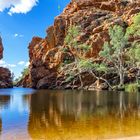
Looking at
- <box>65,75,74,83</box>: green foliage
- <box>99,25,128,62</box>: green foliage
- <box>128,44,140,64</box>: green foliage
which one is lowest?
<box>65,75,74,83</box>: green foliage

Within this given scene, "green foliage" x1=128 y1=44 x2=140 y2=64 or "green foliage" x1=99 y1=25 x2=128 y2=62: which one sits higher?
"green foliage" x1=99 y1=25 x2=128 y2=62

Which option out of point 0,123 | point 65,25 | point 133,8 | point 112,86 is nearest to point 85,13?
point 65,25

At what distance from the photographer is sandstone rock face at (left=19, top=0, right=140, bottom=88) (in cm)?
9938

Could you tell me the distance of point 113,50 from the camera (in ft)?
285

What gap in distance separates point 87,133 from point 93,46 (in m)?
81.8

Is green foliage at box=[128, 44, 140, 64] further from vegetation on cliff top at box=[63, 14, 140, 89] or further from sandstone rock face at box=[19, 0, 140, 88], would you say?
sandstone rock face at box=[19, 0, 140, 88]

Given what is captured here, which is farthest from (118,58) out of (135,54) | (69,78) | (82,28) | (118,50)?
(82,28)

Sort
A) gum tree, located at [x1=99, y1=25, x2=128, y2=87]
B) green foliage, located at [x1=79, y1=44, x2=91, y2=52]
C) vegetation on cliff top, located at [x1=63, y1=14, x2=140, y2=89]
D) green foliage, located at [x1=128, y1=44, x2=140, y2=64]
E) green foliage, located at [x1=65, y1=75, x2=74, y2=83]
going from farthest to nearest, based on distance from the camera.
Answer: green foliage, located at [x1=79, y1=44, x2=91, y2=52] → green foliage, located at [x1=65, y1=75, x2=74, y2=83] → gum tree, located at [x1=99, y1=25, x2=128, y2=87] → vegetation on cliff top, located at [x1=63, y1=14, x2=140, y2=89] → green foliage, located at [x1=128, y1=44, x2=140, y2=64]

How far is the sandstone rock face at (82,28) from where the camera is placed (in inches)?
3912

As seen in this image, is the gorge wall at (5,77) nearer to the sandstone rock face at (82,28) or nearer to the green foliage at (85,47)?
the sandstone rock face at (82,28)

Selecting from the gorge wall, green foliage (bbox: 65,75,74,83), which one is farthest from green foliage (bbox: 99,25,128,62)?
the gorge wall

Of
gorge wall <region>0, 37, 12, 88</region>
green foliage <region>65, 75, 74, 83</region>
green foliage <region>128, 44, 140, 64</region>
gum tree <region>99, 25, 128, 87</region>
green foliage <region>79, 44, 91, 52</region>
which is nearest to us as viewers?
green foliage <region>128, 44, 140, 64</region>

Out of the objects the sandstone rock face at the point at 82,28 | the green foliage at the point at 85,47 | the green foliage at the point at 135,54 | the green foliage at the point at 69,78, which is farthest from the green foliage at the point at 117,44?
the green foliage at the point at 85,47

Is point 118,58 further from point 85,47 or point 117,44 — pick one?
point 85,47
